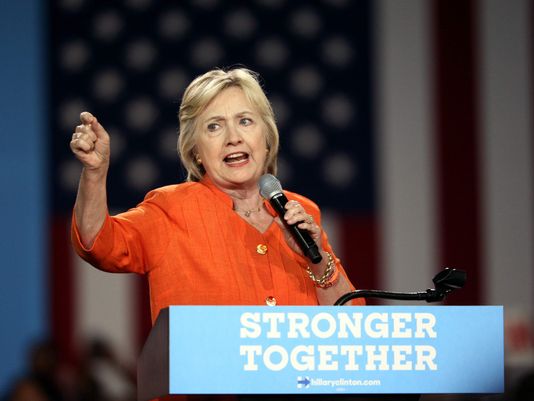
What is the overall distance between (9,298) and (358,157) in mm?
2501

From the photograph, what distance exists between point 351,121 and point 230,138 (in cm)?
454

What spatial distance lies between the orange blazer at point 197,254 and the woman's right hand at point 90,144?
0.39 ft

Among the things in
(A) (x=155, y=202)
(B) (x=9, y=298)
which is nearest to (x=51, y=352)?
(B) (x=9, y=298)

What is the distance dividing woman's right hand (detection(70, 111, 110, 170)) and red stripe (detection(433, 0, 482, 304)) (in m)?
4.93

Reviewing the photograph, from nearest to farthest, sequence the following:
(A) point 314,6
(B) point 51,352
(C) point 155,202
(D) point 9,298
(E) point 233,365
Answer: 1. (E) point 233,365
2. (C) point 155,202
3. (B) point 51,352
4. (D) point 9,298
5. (A) point 314,6

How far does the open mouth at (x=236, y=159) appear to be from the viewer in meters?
2.13

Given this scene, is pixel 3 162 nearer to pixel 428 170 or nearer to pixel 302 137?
pixel 302 137

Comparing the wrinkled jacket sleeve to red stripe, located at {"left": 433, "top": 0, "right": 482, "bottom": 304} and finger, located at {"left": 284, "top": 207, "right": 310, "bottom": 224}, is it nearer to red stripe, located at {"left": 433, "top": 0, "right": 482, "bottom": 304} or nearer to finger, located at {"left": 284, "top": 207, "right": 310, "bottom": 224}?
finger, located at {"left": 284, "top": 207, "right": 310, "bottom": 224}

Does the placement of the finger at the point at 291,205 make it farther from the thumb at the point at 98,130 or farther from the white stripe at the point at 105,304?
the white stripe at the point at 105,304

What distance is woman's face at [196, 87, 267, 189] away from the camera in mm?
2105

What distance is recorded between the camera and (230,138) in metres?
2.10

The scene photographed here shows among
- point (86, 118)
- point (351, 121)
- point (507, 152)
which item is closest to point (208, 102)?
point (86, 118)

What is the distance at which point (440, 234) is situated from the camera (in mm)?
6562

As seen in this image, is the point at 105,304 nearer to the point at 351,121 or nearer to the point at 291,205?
the point at 351,121
